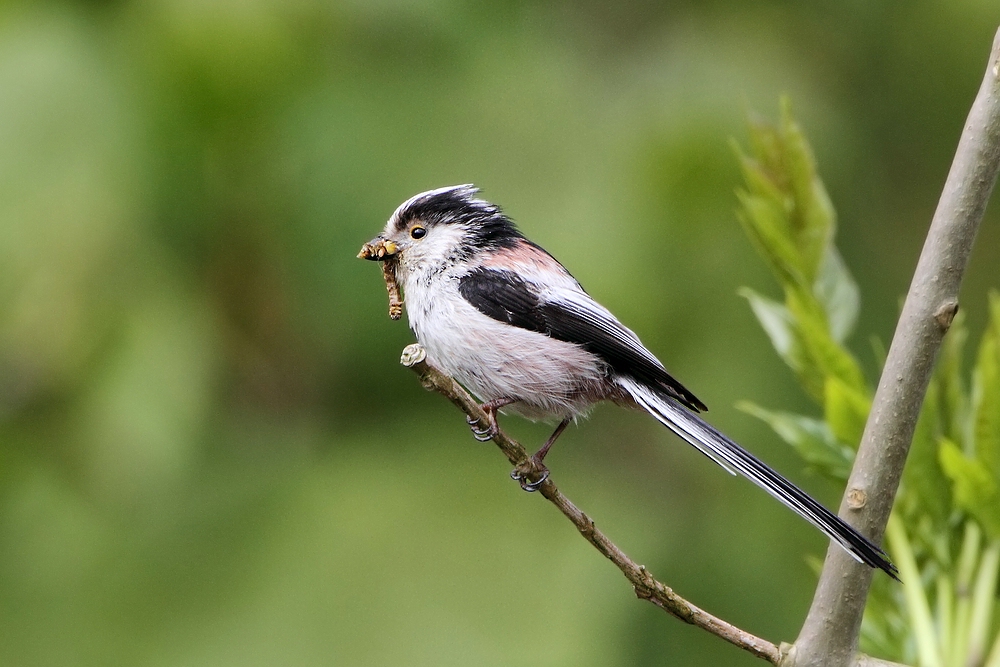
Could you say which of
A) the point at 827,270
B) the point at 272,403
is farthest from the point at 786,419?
the point at 272,403

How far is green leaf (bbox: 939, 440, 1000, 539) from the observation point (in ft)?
5.71

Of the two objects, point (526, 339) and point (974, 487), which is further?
point (526, 339)

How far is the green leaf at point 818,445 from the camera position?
1.96 m

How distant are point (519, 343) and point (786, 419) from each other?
22.1 inches

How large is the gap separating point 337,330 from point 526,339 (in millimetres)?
1257

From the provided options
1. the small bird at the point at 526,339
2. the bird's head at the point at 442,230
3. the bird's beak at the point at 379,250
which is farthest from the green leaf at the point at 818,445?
the bird's beak at the point at 379,250

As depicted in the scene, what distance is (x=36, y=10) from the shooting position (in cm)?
315

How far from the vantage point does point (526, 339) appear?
2102 millimetres

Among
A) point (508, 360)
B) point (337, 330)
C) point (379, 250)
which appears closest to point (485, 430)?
point (508, 360)

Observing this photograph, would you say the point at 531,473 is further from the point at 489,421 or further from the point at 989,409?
the point at 989,409

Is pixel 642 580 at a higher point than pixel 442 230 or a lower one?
lower

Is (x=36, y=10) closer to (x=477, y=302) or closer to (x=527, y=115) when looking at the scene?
(x=527, y=115)

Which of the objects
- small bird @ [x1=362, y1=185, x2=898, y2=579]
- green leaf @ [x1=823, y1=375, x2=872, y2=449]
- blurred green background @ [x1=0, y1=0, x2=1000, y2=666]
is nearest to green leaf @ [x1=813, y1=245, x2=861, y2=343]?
green leaf @ [x1=823, y1=375, x2=872, y2=449]

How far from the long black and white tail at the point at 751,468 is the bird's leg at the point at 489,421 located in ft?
0.85
